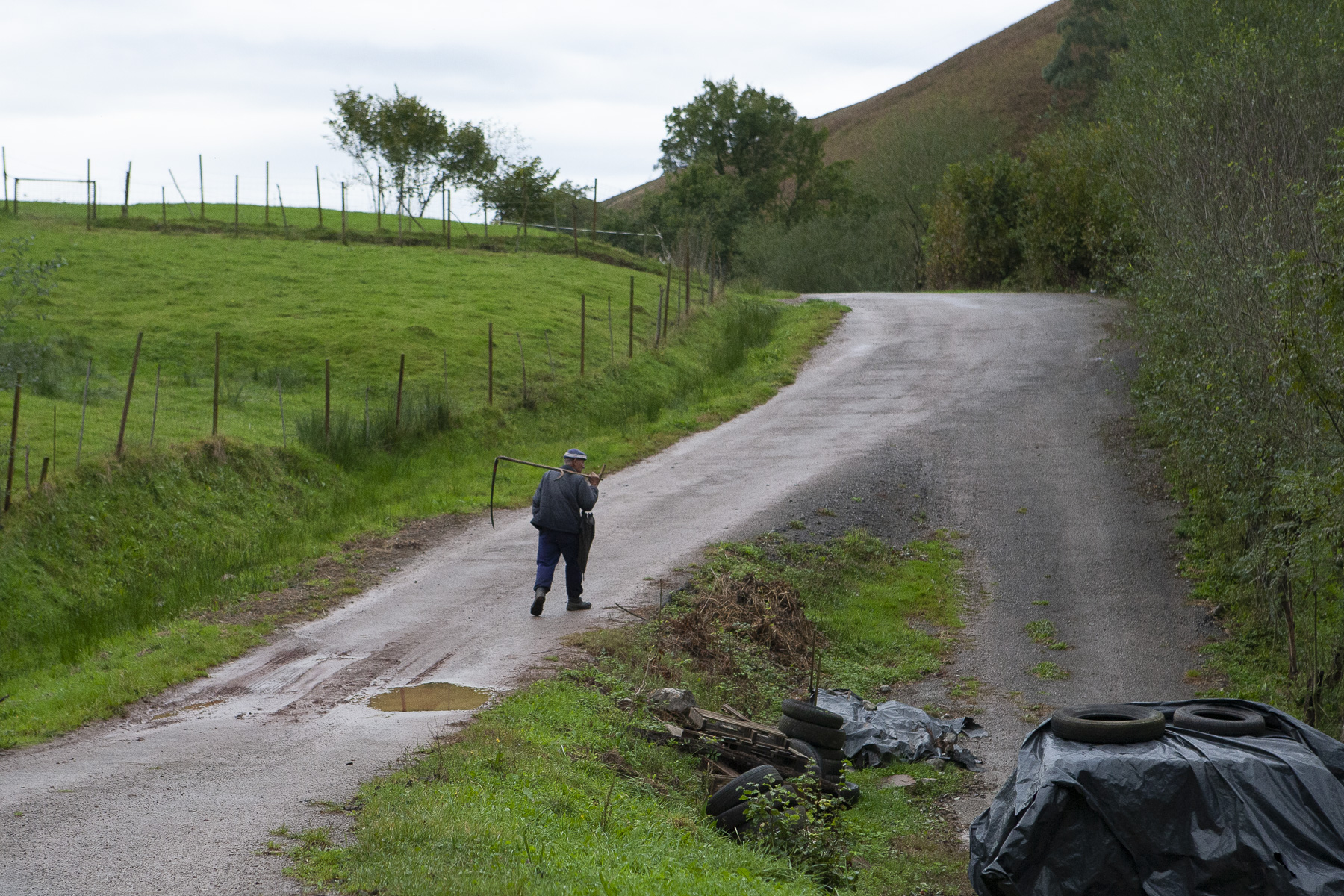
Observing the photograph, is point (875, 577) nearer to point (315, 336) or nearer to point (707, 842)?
point (707, 842)

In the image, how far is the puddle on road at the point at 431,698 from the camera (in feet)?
31.6

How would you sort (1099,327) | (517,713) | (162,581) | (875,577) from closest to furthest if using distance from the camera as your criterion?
(517,713) → (162,581) → (875,577) → (1099,327)

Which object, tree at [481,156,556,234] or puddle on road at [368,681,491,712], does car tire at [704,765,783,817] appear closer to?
puddle on road at [368,681,491,712]

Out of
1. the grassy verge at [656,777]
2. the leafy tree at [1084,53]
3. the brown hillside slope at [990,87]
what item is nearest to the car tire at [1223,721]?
the grassy verge at [656,777]

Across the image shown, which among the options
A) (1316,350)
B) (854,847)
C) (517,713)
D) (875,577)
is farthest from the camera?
(875,577)

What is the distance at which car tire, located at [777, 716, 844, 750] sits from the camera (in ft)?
31.5

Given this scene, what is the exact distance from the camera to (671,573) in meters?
14.1

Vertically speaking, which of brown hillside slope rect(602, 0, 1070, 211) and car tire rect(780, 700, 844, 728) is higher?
brown hillside slope rect(602, 0, 1070, 211)

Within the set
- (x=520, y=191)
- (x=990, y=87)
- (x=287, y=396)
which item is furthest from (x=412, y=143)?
(x=990, y=87)

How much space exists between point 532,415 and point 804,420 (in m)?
5.93

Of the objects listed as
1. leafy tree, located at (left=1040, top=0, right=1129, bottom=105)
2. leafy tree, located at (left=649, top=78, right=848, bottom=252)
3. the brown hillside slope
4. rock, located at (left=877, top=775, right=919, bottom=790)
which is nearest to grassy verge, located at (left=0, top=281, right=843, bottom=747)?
rock, located at (left=877, top=775, right=919, bottom=790)

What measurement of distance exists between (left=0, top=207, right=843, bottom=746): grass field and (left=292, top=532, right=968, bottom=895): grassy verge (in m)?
4.17

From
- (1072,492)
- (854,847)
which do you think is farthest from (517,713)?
(1072,492)

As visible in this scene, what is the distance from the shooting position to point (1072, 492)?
18.1 m
